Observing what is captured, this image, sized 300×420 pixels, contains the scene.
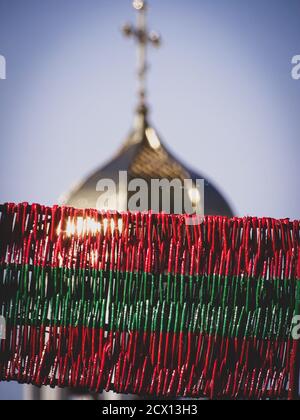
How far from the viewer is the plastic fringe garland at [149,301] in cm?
121

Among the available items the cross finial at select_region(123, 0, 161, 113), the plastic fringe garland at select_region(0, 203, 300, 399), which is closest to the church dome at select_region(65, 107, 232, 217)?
the cross finial at select_region(123, 0, 161, 113)

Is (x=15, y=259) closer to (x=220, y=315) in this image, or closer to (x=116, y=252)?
(x=116, y=252)

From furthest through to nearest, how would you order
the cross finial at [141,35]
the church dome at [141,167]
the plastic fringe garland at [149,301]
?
the church dome at [141,167]
the cross finial at [141,35]
the plastic fringe garland at [149,301]

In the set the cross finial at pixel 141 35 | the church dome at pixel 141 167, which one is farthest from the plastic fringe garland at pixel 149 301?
the church dome at pixel 141 167

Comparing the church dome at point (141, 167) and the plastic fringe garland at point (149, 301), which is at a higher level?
the church dome at point (141, 167)

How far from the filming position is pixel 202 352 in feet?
4.02

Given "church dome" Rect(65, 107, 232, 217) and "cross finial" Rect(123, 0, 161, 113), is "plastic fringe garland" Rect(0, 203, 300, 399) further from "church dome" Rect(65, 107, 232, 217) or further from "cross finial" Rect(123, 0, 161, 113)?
"church dome" Rect(65, 107, 232, 217)

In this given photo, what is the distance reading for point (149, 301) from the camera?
1215 mm

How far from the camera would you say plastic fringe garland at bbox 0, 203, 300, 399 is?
1214 millimetres

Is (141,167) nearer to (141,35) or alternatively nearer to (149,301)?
(141,35)

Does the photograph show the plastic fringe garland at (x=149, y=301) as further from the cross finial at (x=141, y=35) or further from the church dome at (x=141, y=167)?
the church dome at (x=141, y=167)

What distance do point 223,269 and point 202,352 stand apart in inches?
6.2

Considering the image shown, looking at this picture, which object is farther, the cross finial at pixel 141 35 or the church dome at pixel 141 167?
the church dome at pixel 141 167

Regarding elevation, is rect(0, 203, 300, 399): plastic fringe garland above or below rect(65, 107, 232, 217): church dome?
below
